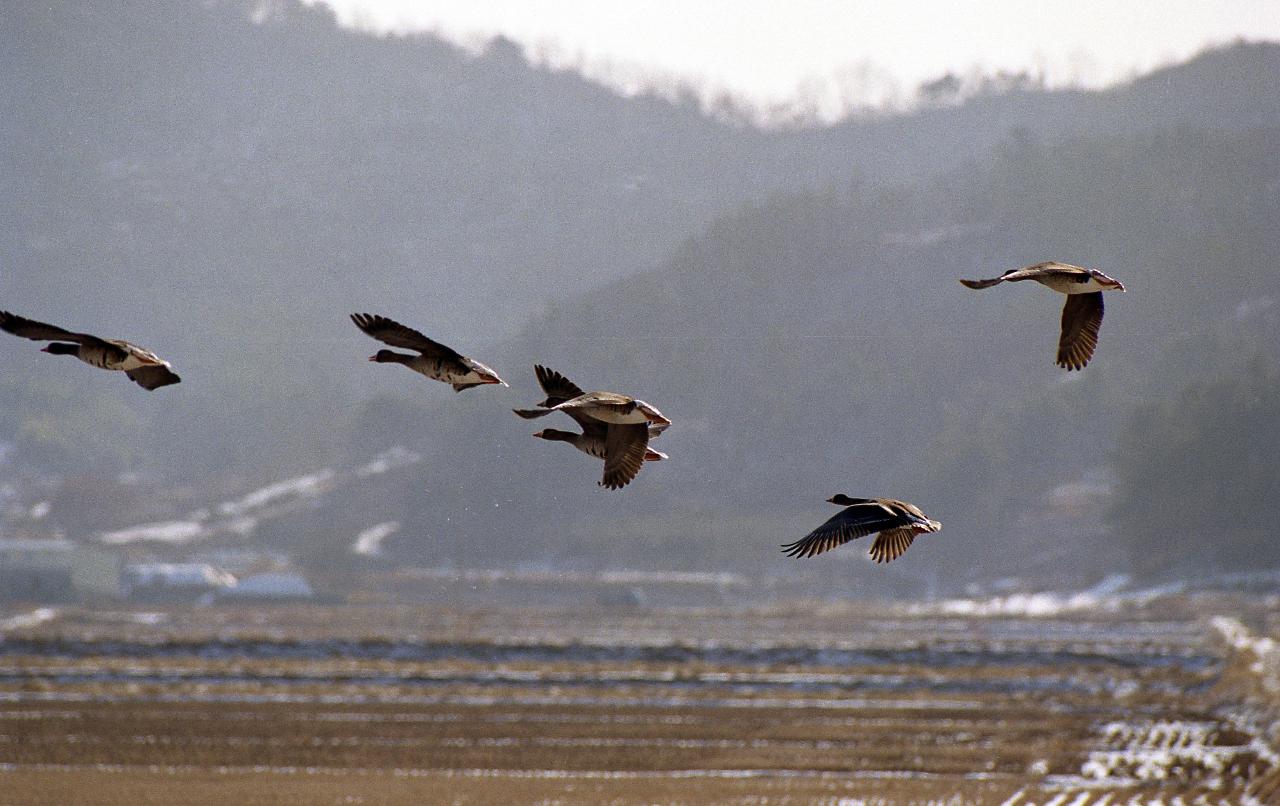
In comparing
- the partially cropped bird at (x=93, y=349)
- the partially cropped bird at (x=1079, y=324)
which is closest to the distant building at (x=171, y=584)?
the partially cropped bird at (x=93, y=349)

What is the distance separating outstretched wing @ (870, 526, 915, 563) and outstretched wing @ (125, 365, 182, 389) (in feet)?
13.7

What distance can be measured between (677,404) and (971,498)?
28914 mm

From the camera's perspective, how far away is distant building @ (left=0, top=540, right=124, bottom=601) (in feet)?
261

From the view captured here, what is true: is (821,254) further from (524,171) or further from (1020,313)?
(524,171)

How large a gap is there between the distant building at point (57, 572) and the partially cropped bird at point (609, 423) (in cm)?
7278

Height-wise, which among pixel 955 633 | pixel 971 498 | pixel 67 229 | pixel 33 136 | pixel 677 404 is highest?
pixel 33 136

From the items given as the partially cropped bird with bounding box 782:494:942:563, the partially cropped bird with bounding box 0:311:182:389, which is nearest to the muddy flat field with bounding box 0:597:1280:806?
the partially cropped bird with bounding box 782:494:942:563

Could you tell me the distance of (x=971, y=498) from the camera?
101 meters

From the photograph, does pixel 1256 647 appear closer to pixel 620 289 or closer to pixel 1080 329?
pixel 1080 329

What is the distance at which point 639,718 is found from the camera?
3472 cm

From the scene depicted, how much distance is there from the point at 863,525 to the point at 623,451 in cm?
142

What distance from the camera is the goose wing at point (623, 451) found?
983 cm

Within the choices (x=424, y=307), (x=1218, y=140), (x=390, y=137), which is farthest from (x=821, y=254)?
(x=390, y=137)

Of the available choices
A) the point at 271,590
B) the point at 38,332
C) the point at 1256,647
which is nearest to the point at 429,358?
the point at 38,332
